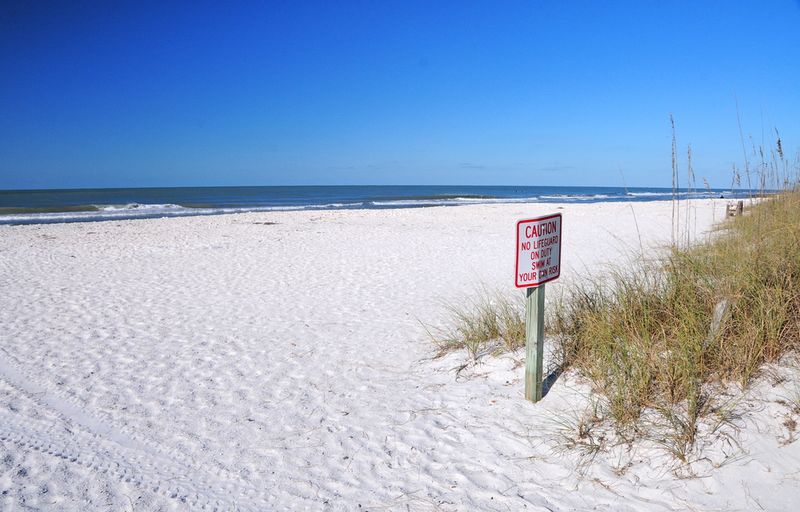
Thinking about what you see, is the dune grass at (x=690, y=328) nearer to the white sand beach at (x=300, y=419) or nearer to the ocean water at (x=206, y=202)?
the white sand beach at (x=300, y=419)

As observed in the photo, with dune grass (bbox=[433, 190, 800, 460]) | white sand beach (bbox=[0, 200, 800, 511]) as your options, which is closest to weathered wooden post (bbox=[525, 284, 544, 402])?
white sand beach (bbox=[0, 200, 800, 511])

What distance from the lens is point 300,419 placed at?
141 inches

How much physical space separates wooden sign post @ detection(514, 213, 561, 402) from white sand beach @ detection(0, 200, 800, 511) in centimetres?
23

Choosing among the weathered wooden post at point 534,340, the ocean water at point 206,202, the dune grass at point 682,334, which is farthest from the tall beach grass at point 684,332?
the ocean water at point 206,202

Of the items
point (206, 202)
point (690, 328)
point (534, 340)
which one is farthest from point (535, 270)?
point (206, 202)

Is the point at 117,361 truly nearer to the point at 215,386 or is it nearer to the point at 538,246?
the point at 215,386

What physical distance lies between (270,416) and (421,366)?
1458mm

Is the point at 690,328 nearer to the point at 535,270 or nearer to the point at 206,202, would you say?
the point at 535,270

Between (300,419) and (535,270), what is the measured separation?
2.01 m

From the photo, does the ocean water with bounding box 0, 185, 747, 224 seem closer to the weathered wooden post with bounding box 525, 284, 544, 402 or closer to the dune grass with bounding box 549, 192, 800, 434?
the dune grass with bounding box 549, 192, 800, 434

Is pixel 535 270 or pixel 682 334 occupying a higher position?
pixel 535 270

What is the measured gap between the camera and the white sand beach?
2594 mm

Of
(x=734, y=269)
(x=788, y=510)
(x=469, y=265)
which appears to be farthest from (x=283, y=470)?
(x=469, y=265)

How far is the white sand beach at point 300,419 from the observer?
8.51 ft
